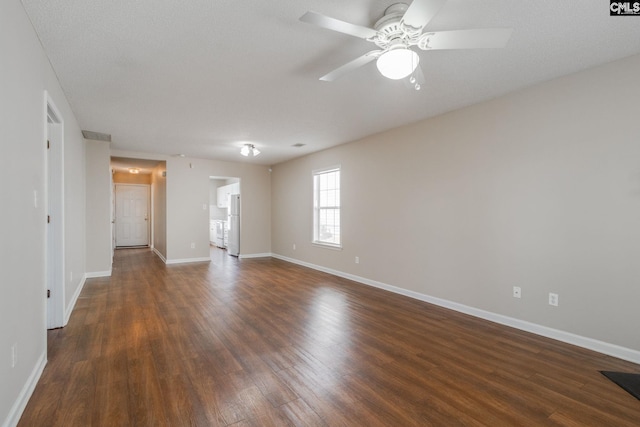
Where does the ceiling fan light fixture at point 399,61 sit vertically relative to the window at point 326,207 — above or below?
above

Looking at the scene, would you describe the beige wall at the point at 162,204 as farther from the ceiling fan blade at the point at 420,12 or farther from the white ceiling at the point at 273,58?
the ceiling fan blade at the point at 420,12

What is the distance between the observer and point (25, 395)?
185cm

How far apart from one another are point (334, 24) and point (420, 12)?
18.3 inches

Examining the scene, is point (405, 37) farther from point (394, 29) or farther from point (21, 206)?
point (21, 206)

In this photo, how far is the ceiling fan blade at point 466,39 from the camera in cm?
171

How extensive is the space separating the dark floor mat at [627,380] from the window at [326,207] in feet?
13.1

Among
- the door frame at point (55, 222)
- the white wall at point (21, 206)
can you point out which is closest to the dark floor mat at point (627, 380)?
the white wall at point (21, 206)

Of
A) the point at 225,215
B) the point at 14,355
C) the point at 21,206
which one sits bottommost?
the point at 14,355

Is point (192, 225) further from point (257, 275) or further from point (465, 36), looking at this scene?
point (465, 36)

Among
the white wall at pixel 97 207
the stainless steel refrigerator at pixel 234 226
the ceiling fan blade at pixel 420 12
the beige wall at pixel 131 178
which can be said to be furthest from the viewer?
the beige wall at pixel 131 178

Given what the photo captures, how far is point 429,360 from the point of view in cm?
244

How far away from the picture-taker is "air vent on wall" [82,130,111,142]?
4.86 meters

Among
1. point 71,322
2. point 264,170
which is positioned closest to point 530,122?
point 71,322

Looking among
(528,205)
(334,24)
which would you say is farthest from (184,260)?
(528,205)
